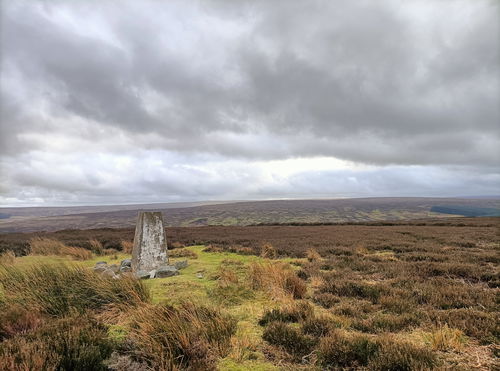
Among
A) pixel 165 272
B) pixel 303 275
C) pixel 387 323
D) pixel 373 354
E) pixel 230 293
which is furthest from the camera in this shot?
pixel 165 272

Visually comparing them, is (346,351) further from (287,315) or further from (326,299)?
(326,299)

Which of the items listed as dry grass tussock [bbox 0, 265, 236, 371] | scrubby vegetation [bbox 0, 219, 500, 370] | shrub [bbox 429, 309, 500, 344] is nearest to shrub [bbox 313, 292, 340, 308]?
scrubby vegetation [bbox 0, 219, 500, 370]

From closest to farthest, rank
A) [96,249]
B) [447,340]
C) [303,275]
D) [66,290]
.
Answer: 1. [447,340]
2. [66,290]
3. [303,275]
4. [96,249]

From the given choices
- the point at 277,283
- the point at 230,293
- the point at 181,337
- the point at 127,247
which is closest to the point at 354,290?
the point at 277,283

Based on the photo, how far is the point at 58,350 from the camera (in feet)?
11.5

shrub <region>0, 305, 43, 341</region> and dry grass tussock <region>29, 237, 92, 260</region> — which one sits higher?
shrub <region>0, 305, 43, 341</region>

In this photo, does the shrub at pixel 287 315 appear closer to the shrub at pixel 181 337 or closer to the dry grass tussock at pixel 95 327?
the shrub at pixel 181 337

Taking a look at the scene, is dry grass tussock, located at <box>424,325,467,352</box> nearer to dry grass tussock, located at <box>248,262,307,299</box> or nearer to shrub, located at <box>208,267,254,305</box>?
dry grass tussock, located at <box>248,262,307,299</box>

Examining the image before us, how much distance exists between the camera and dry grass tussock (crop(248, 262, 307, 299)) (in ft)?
23.4

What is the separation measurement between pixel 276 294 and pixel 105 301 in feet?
13.7

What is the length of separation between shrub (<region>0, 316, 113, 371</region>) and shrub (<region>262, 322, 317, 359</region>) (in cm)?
250

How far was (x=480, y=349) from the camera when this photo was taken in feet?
13.1

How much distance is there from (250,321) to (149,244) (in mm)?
7311

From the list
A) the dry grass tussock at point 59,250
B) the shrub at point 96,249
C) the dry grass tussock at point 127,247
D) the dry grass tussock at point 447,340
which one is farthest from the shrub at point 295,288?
the shrub at point 96,249
